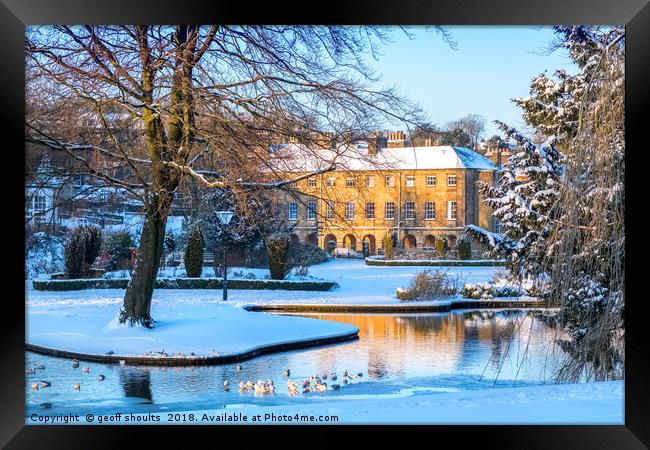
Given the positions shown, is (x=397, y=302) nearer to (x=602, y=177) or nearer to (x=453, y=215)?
(x=453, y=215)

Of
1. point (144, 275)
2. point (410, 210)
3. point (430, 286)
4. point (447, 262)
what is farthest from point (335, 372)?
point (430, 286)

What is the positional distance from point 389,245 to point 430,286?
192cm

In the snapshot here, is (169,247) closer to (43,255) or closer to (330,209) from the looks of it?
(43,255)

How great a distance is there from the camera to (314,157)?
8.62 m

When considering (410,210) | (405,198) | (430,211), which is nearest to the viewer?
(405,198)

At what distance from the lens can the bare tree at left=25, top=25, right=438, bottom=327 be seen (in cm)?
781

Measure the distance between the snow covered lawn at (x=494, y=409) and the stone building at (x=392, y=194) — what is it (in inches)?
139

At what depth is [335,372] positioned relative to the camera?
8094mm

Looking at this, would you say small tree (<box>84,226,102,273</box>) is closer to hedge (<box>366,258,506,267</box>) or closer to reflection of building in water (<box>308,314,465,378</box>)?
reflection of building in water (<box>308,314,465,378</box>)

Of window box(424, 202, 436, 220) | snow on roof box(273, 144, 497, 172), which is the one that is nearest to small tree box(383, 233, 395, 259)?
window box(424, 202, 436, 220)

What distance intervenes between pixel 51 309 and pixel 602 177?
8.25m

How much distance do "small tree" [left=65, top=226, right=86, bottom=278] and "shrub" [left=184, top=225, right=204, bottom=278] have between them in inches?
72.2
